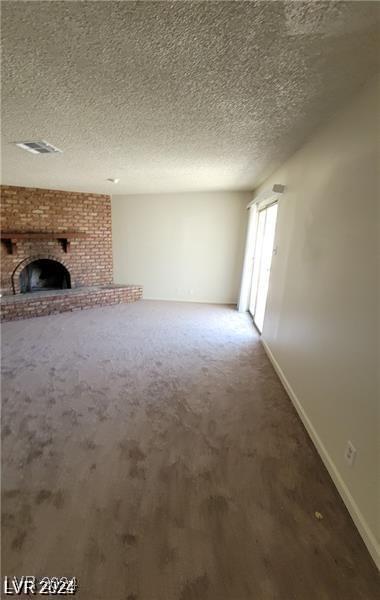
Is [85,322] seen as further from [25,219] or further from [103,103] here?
[103,103]

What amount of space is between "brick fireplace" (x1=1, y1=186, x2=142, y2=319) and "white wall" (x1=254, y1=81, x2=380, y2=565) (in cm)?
395

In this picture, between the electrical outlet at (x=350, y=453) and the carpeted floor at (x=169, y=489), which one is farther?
the electrical outlet at (x=350, y=453)

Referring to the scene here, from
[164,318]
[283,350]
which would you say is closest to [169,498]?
[283,350]

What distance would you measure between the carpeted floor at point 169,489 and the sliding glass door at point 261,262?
5.59 ft

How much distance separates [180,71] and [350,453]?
220 centimetres

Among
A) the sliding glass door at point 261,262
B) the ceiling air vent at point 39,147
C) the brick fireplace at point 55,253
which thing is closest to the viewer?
the ceiling air vent at point 39,147

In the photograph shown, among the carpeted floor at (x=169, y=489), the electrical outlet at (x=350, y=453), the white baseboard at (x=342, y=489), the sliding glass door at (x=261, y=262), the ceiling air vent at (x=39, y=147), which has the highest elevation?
the ceiling air vent at (x=39, y=147)

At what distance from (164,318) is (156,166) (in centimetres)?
232

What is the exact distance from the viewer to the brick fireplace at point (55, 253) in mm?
4488

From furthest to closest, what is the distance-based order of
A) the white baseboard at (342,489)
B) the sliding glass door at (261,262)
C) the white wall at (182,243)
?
the white wall at (182,243) → the sliding glass door at (261,262) → the white baseboard at (342,489)

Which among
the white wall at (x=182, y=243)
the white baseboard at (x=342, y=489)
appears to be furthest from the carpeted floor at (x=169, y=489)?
the white wall at (x=182, y=243)

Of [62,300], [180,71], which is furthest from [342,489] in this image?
[62,300]

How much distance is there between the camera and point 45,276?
206 inches

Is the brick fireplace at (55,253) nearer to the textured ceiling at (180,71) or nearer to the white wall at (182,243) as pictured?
the white wall at (182,243)
